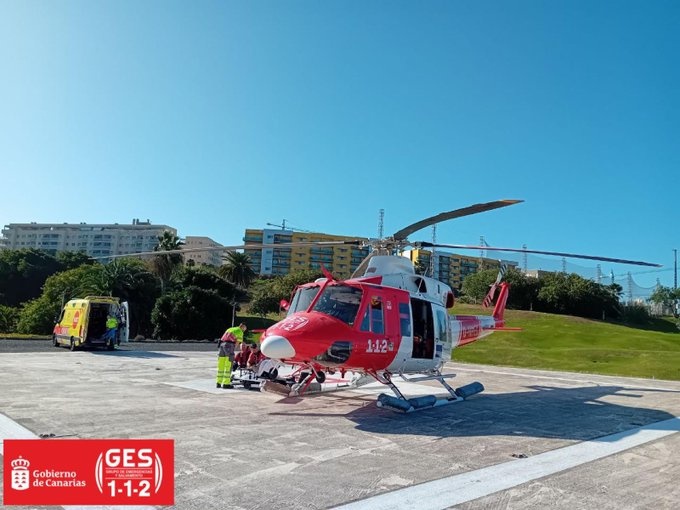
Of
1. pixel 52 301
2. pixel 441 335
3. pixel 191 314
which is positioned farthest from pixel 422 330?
pixel 52 301

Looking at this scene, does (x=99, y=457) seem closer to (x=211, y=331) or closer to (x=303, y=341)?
(x=303, y=341)

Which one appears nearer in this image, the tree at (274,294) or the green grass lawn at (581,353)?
the green grass lawn at (581,353)

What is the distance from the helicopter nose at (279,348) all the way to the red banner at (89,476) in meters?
3.29

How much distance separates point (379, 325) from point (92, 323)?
64.0 ft

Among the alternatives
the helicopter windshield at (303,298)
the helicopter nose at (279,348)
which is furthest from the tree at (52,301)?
the helicopter nose at (279,348)

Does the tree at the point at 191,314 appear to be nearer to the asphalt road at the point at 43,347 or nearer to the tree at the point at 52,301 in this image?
the tree at the point at 52,301

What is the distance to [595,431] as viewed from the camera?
9383 millimetres

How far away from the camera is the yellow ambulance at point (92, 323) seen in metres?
23.9

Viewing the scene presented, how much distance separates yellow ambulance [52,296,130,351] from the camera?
78.3 ft

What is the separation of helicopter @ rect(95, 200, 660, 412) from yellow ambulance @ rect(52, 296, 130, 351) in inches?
595

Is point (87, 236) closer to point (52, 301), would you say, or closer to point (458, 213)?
point (52, 301)

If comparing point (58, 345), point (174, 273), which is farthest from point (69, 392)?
point (174, 273)

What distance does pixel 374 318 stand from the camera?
10.4 meters

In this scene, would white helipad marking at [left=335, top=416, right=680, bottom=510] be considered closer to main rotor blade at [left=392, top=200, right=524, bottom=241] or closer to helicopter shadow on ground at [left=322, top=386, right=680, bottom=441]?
helicopter shadow on ground at [left=322, top=386, right=680, bottom=441]
